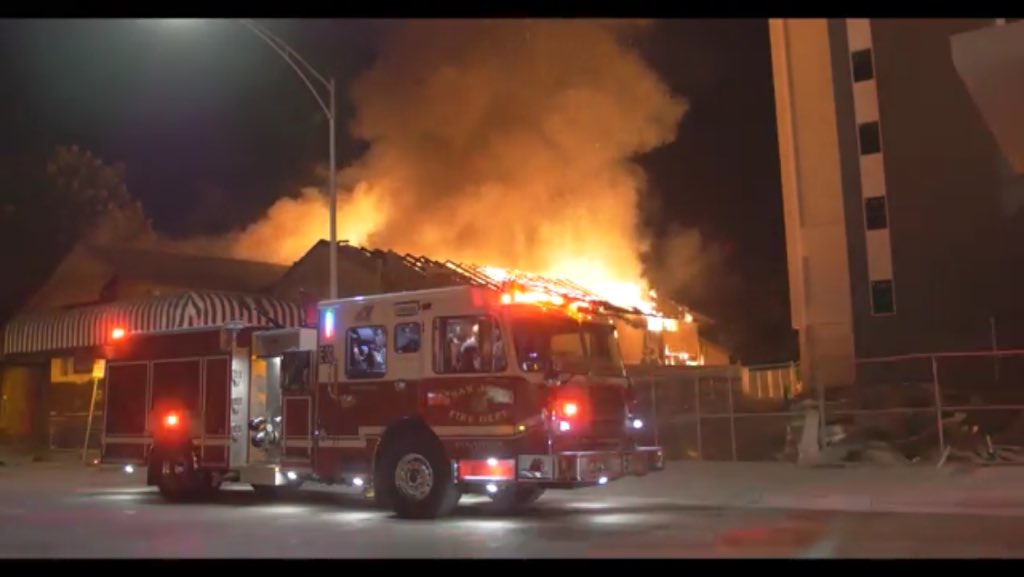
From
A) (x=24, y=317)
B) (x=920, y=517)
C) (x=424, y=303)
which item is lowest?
(x=920, y=517)

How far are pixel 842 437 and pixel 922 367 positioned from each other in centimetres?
974

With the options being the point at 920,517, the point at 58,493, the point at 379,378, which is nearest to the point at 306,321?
the point at 379,378

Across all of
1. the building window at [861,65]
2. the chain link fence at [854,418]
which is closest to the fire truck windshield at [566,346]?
the chain link fence at [854,418]

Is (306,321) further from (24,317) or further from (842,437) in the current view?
(24,317)

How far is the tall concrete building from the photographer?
24.4m

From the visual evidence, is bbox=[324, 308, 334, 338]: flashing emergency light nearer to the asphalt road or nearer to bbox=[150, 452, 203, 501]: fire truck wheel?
the asphalt road

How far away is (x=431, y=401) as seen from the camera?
10.4 m

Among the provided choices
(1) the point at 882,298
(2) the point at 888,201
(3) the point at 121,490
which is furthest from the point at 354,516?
(2) the point at 888,201

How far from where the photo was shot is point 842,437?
15.7m

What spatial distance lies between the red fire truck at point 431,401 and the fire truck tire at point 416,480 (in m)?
0.01

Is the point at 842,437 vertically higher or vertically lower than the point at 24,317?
lower

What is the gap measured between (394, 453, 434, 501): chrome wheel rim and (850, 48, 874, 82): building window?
70.5ft

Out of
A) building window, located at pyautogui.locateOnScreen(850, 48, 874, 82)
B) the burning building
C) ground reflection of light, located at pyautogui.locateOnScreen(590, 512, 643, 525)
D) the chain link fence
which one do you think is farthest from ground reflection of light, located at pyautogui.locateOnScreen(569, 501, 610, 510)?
building window, located at pyautogui.locateOnScreen(850, 48, 874, 82)

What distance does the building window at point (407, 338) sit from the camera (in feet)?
34.9
